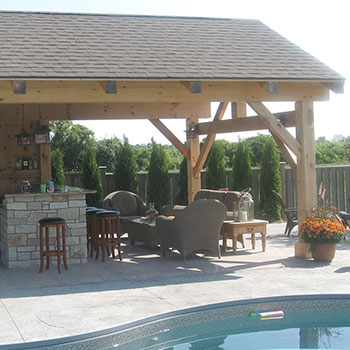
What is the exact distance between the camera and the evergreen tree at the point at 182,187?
14462 mm

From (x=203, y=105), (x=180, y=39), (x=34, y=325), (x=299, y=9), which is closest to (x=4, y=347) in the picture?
(x=34, y=325)

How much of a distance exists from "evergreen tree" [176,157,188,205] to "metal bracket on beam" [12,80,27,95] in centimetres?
704

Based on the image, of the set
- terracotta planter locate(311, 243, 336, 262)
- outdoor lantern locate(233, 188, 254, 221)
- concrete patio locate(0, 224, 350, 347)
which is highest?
outdoor lantern locate(233, 188, 254, 221)

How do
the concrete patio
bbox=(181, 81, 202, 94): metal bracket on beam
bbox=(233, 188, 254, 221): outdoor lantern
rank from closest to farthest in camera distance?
the concrete patio < bbox=(181, 81, 202, 94): metal bracket on beam < bbox=(233, 188, 254, 221): outdoor lantern

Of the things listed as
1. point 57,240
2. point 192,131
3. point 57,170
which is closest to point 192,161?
point 192,131

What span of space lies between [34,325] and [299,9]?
29.7ft

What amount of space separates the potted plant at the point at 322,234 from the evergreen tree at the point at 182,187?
232 inches

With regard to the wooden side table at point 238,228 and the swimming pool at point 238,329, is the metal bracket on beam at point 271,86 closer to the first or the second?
the wooden side table at point 238,228

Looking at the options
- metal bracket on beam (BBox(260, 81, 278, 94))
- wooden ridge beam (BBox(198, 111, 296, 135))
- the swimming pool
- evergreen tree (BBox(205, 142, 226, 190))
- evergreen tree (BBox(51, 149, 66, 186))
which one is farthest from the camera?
evergreen tree (BBox(205, 142, 226, 190))

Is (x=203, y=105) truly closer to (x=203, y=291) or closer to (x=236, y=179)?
(x=236, y=179)

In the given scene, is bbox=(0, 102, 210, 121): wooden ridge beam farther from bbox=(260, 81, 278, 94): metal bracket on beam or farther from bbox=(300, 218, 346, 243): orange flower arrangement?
bbox=(300, 218, 346, 243): orange flower arrangement

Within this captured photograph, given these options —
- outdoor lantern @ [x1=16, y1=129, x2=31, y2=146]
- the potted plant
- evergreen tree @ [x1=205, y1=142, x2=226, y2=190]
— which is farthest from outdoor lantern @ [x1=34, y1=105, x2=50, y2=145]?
the potted plant

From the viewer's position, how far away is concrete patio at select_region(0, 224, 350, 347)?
5.70 meters

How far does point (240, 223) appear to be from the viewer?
31.0ft
